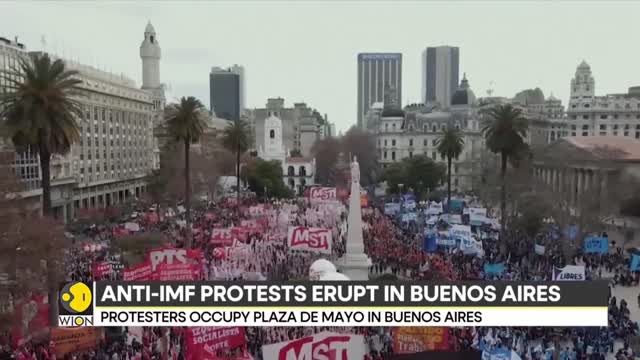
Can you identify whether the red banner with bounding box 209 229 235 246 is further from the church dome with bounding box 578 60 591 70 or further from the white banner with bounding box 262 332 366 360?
the church dome with bounding box 578 60 591 70

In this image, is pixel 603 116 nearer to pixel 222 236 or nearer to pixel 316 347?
pixel 222 236

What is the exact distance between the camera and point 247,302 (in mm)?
12789

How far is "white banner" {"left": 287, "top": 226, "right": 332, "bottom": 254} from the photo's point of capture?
33.4 m

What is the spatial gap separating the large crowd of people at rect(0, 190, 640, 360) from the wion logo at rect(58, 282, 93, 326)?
5581 mm

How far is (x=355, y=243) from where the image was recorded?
33.8 meters

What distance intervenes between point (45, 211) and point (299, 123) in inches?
6473

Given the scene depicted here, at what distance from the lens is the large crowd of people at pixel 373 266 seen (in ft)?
72.8

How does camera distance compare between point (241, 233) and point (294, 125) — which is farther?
point (294, 125)

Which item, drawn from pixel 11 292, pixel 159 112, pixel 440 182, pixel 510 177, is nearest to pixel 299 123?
pixel 159 112

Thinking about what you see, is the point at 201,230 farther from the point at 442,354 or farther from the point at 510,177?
the point at 442,354

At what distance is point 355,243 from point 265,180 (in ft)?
176

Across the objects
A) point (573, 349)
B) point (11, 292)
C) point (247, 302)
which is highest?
point (247, 302)

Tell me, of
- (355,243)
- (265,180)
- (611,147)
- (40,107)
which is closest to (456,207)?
(611,147)

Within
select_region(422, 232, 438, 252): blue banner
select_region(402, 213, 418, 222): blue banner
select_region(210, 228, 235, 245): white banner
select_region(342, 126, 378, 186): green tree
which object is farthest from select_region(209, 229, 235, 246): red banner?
select_region(342, 126, 378, 186): green tree
